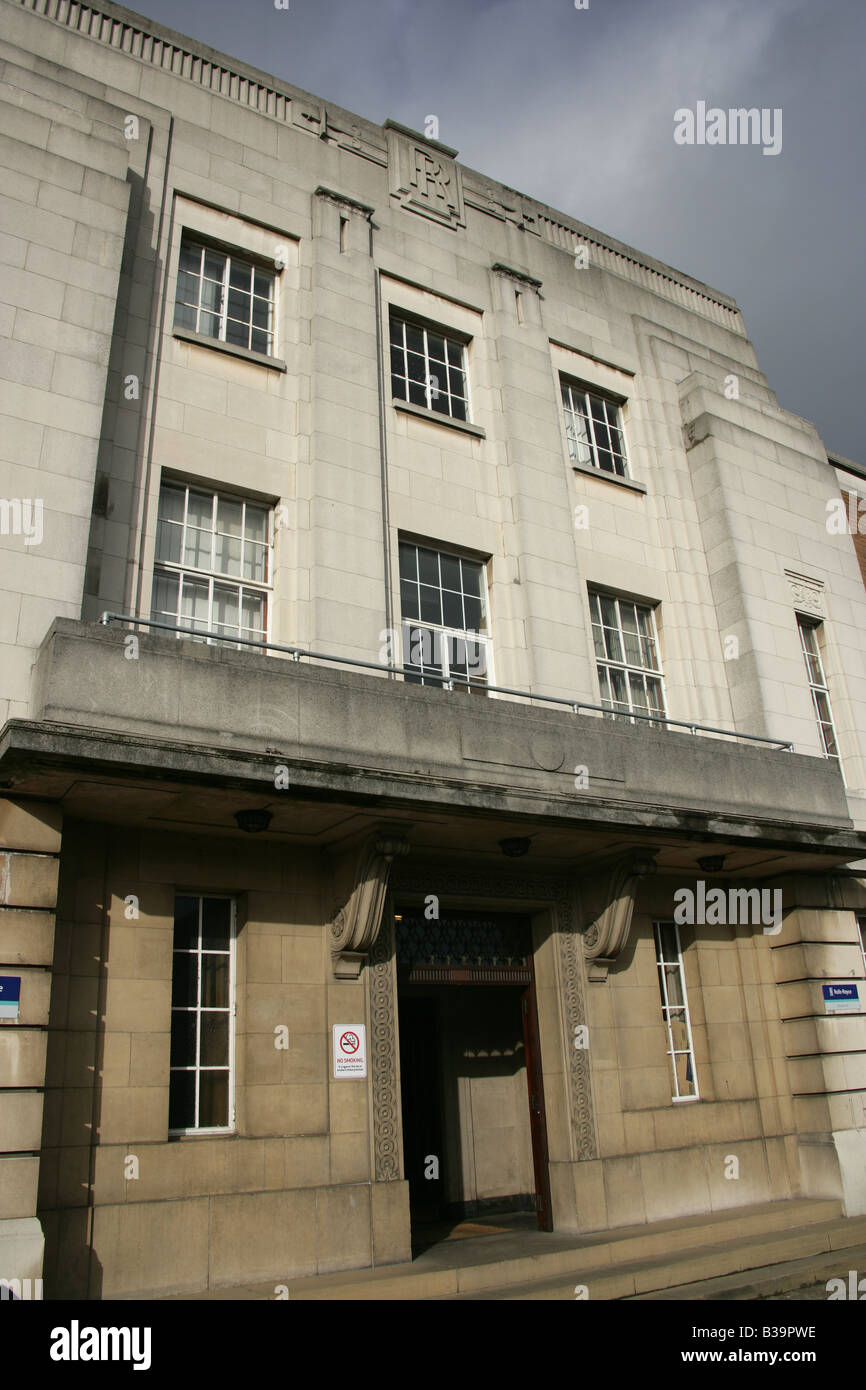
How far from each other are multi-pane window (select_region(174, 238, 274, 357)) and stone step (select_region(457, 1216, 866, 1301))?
1157 cm

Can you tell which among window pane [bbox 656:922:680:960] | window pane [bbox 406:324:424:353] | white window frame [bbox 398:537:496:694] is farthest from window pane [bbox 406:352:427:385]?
window pane [bbox 656:922:680:960]

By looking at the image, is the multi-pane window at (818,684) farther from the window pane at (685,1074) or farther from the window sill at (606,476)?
the window pane at (685,1074)

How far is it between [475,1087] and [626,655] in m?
6.86

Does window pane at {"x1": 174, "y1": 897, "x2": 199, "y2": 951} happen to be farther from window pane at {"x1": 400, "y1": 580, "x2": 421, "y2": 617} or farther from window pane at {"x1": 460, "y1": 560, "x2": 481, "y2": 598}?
window pane at {"x1": 460, "y1": 560, "x2": 481, "y2": 598}

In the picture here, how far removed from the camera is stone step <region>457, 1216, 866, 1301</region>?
9.79 meters

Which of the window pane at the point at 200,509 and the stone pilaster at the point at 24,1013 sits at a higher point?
the window pane at the point at 200,509

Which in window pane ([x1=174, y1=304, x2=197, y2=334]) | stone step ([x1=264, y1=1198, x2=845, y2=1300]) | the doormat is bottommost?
stone step ([x1=264, y1=1198, x2=845, y2=1300])

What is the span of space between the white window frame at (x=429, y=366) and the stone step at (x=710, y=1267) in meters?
11.0

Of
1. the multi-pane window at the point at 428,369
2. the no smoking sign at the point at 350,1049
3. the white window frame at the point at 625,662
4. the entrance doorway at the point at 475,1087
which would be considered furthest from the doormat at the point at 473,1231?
the multi-pane window at the point at 428,369

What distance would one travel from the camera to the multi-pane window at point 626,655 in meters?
15.4

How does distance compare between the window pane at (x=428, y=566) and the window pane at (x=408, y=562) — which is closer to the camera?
the window pane at (x=408, y=562)

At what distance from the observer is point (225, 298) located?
13.8m

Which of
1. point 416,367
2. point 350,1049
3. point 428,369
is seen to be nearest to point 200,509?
point 416,367
